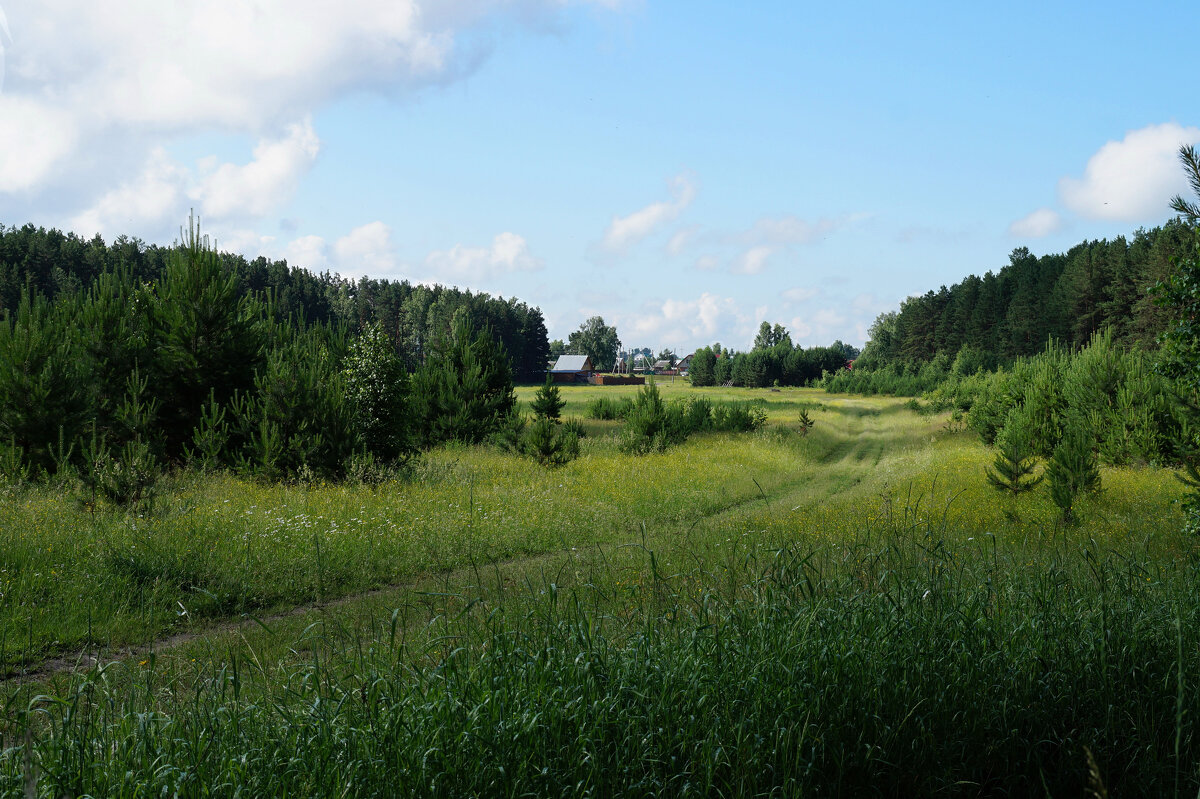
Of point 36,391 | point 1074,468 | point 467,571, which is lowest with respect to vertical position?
point 467,571

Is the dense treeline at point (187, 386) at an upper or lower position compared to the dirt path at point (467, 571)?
upper

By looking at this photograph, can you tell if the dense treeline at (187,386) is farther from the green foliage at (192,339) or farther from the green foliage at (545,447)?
the green foliage at (545,447)

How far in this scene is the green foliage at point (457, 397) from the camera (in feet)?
85.5

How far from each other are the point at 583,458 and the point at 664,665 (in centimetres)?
1787

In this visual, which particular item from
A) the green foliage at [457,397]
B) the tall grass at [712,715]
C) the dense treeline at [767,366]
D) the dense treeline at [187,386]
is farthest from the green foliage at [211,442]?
the dense treeline at [767,366]

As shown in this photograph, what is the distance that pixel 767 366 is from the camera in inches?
3888

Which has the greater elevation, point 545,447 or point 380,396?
point 380,396

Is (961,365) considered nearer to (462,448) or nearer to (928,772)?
(462,448)

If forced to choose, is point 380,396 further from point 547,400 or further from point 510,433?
point 547,400

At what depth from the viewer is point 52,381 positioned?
1454cm

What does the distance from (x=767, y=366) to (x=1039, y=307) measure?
36.4 metres

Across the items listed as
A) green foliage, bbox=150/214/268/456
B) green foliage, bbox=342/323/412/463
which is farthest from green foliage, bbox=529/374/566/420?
green foliage, bbox=150/214/268/456

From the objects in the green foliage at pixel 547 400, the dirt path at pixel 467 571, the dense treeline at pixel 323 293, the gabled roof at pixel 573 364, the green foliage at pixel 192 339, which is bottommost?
the dirt path at pixel 467 571


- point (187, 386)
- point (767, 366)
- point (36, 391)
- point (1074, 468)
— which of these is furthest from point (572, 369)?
point (1074, 468)
